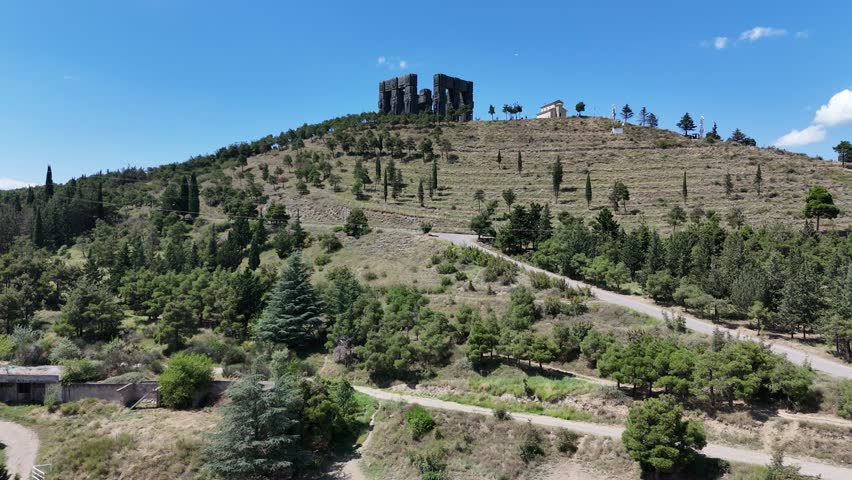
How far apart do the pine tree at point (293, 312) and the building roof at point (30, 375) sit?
444 inches

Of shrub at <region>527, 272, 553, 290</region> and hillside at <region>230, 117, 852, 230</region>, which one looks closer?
shrub at <region>527, 272, 553, 290</region>

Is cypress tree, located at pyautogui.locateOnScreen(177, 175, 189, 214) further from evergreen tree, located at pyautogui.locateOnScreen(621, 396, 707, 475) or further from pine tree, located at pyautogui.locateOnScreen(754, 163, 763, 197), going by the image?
pine tree, located at pyautogui.locateOnScreen(754, 163, 763, 197)

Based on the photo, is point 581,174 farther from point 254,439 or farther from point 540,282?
point 254,439

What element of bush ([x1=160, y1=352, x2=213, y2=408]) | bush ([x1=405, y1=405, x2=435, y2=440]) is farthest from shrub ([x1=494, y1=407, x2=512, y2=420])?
bush ([x1=160, y1=352, x2=213, y2=408])

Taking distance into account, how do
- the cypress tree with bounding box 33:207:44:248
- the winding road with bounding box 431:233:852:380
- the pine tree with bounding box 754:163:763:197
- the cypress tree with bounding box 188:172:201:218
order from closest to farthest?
the winding road with bounding box 431:233:852:380
the cypress tree with bounding box 33:207:44:248
the pine tree with bounding box 754:163:763:197
the cypress tree with bounding box 188:172:201:218

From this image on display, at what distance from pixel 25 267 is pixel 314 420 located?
1409 inches

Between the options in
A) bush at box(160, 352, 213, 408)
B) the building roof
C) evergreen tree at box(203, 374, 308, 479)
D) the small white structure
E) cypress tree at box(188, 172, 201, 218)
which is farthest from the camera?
the small white structure

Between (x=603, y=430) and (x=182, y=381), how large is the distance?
20.6 m

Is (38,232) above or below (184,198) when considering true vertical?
below

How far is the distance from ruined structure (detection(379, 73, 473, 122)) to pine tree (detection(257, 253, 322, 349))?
81.9 meters

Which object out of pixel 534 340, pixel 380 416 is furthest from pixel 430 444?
pixel 534 340

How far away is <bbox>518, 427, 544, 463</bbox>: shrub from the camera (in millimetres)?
20328

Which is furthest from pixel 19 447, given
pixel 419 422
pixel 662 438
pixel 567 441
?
pixel 662 438

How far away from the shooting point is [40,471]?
1967 cm
